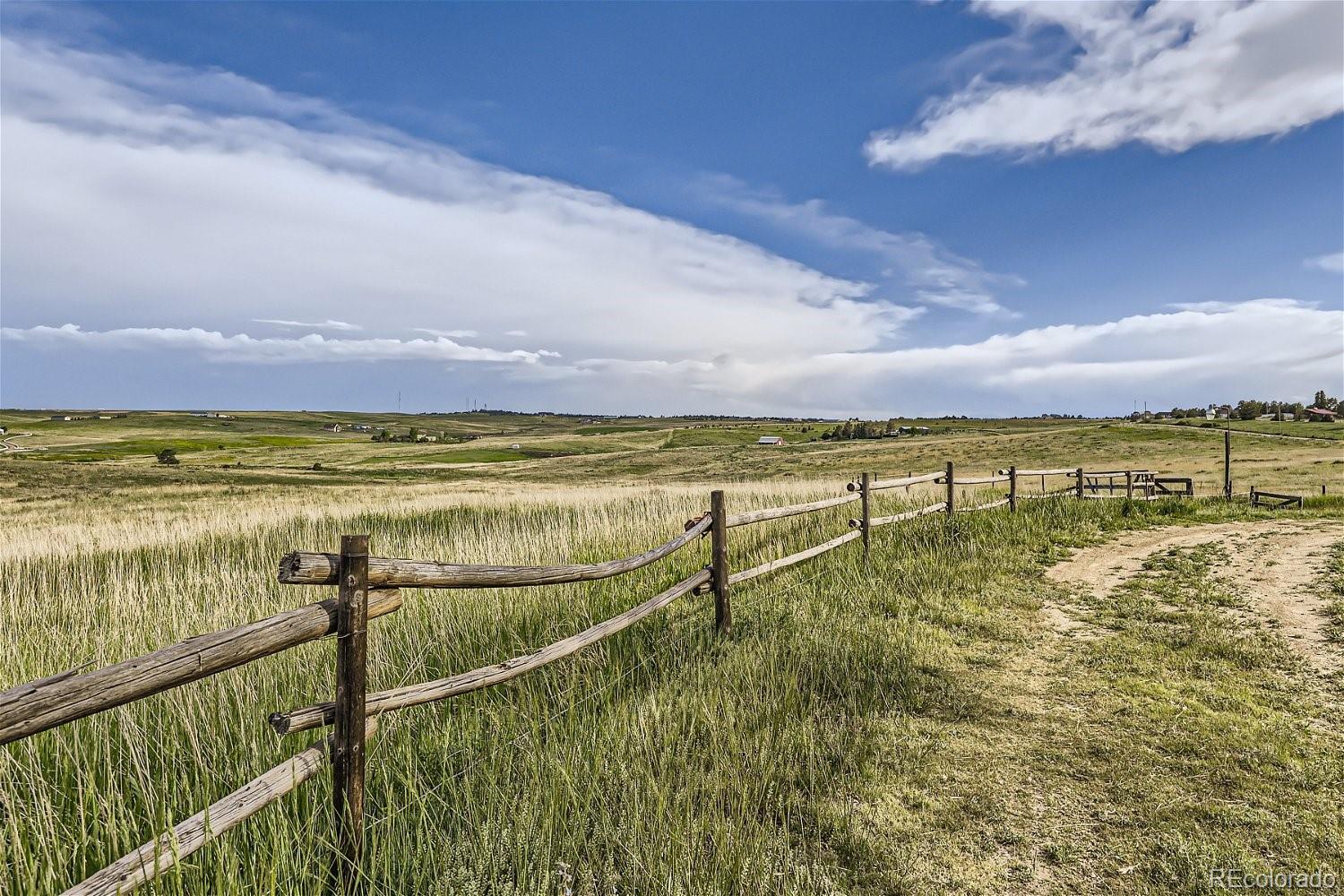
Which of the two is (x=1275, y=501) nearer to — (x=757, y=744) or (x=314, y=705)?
(x=757, y=744)

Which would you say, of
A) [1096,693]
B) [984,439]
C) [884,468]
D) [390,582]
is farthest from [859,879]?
[984,439]

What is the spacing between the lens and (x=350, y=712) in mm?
2824

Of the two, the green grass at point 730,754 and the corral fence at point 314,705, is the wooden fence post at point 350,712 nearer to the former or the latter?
the corral fence at point 314,705

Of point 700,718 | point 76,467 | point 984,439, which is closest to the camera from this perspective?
point 700,718

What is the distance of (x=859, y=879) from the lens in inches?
125

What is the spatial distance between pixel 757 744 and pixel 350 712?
2.36 metres

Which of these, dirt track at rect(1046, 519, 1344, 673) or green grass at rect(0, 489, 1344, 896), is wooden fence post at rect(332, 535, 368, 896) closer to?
green grass at rect(0, 489, 1344, 896)

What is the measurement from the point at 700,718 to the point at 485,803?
1487 millimetres

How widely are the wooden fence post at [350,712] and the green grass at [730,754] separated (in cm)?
11

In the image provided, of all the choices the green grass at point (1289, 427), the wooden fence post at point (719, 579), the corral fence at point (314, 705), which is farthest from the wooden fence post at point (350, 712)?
the green grass at point (1289, 427)

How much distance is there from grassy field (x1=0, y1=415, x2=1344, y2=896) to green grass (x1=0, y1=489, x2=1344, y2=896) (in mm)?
22

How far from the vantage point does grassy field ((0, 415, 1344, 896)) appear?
2980 mm

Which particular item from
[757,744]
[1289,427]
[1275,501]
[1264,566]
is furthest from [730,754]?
[1289,427]

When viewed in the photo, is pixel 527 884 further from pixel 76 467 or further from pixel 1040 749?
pixel 76 467
